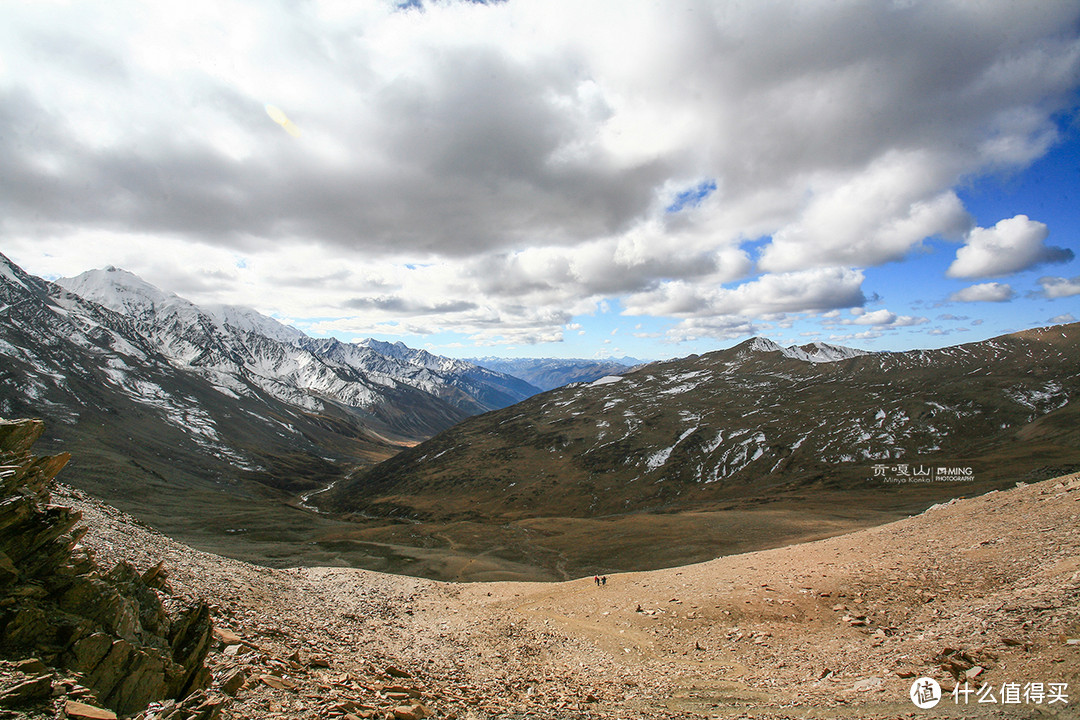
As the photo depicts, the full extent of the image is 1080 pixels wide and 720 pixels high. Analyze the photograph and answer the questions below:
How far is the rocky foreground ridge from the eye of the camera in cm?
1363

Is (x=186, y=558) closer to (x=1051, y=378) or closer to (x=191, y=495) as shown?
(x=191, y=495)

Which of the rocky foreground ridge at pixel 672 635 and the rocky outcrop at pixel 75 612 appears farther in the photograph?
the rocky foreground ridge at pixel 672 635

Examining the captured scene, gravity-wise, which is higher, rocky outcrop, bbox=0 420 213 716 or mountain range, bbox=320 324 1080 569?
rocky outcrop, bbox=0 420 213 716

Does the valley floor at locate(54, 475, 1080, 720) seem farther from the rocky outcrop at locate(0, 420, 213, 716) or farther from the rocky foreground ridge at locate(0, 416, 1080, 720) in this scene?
the rocky outcrop at locate(0, 420, 213, 716)

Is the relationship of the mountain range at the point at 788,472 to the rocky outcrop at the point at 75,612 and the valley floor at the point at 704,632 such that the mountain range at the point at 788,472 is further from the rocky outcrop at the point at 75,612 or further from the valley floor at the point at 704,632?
the rocky outcrop at the point at 75,612

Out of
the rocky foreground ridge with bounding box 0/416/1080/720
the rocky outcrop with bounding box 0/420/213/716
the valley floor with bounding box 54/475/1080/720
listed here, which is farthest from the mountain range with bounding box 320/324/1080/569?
the rocky outcrop with bounding box 0/420/213/716

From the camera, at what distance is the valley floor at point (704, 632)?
1477 cm

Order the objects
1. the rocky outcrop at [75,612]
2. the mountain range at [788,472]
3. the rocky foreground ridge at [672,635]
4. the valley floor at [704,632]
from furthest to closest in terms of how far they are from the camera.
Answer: the mountain range at [788,472] < the valley floor at [704,632] < the rocky foreground ridge at [672,635] < the rocky outcrop at [75,612]

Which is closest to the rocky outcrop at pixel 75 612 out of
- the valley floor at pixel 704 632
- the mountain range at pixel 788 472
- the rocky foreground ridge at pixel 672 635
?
the rocky foreground ridge at pixel 672 635

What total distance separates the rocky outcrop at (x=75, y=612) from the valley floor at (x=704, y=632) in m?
1.59

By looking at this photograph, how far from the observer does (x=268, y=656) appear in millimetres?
16359

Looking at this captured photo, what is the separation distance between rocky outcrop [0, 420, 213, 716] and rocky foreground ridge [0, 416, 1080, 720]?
0.96ft

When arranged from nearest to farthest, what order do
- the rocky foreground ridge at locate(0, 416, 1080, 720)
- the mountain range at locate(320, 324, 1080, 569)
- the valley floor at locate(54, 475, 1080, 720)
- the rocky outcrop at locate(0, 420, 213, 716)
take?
the rocky outcrop at locate(0, 420, 213, 716) → the rocky foreground ridge at locate(0, 416, 1080, 720) → the valley floor at locate(54, 475, 1080, 720) → the mountain range at locate(320, 324, 1080, 569)

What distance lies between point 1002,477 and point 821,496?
118ft
